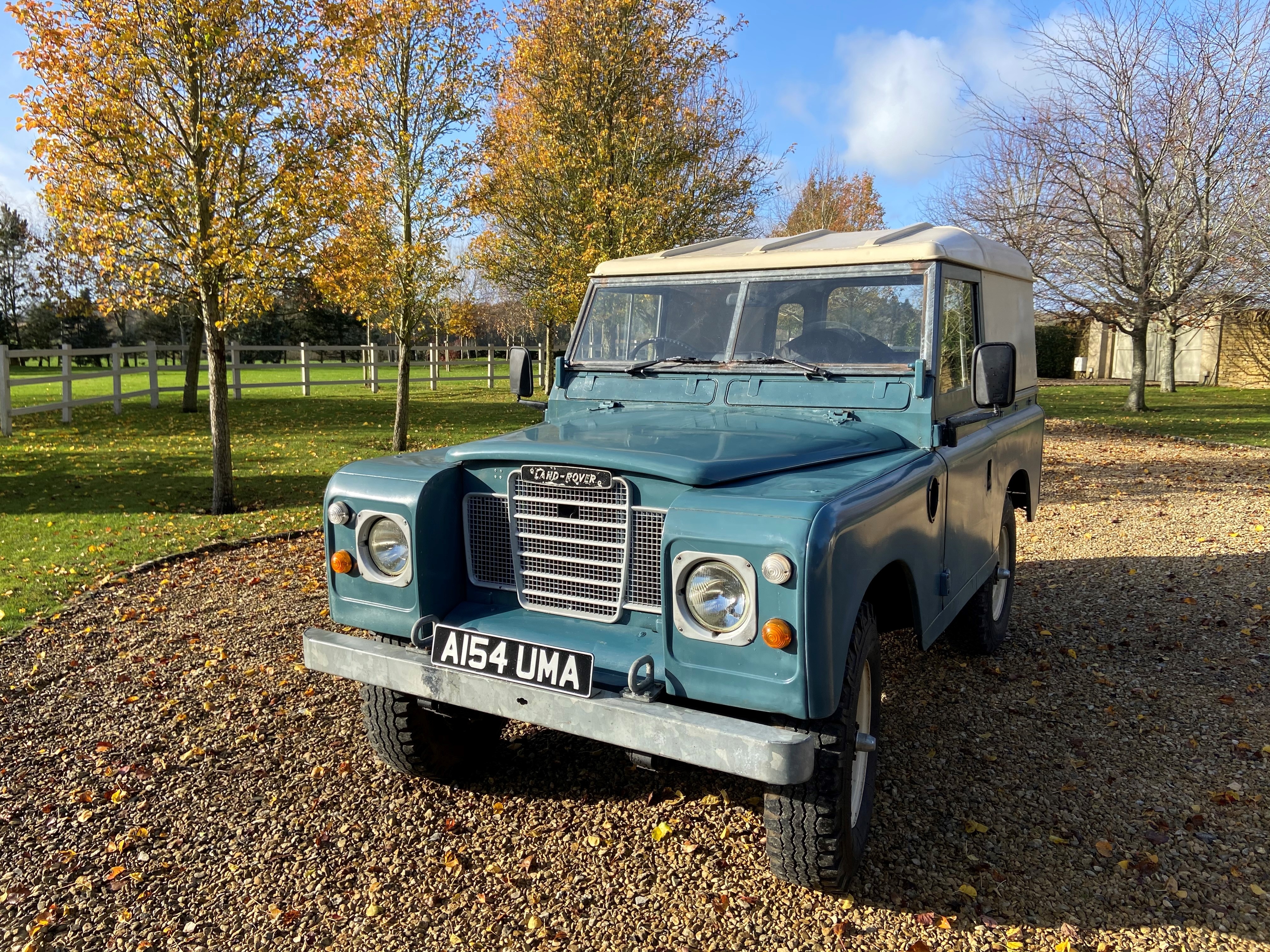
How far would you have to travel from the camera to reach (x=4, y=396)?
49.5 ft

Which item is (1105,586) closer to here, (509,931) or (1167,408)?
(509,931)

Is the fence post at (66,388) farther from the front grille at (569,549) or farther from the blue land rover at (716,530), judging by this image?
the front grille at (569,549)

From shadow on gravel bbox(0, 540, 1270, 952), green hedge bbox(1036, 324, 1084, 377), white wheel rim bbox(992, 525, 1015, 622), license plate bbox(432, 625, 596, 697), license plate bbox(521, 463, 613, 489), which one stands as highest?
green hedge bbox(1036, 324, 1084, 377)

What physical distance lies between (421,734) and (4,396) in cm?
1513

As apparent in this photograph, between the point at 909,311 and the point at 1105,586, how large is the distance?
4.21 metres

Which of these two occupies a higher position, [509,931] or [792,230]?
[792,230]

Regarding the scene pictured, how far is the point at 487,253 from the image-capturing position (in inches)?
730

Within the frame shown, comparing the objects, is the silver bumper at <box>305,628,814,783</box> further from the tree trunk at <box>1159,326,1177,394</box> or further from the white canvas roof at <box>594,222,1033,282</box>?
the tree trunk at <box>1159,326,1177,394</box>

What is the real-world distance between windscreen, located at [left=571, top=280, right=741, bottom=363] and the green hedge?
34.3 metres

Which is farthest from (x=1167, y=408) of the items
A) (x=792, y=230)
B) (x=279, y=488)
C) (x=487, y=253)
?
(x=279, y=488)

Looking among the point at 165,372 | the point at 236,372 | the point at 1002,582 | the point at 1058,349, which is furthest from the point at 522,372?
the point at 1058,349

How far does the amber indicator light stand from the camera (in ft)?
8.64

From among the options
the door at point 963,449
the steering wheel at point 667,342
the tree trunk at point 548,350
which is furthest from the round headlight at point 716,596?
the tree trunk at point 548,350

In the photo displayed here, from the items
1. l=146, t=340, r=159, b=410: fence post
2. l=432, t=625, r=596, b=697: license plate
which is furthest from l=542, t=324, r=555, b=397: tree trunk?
l=432, t=625, r=596, b=697: license plate
